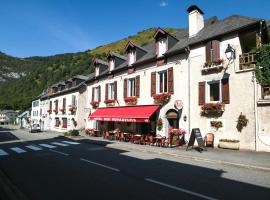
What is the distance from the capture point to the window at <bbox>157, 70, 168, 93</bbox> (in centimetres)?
2059

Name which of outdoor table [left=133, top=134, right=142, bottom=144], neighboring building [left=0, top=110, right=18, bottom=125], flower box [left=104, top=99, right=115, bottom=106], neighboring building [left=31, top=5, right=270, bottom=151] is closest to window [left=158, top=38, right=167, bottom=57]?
neighboring building [left=31, top=5, right=270, bottom=151]

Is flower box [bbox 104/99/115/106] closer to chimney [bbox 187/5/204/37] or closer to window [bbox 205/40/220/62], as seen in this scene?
chimney [bbox 187/5/204/37]

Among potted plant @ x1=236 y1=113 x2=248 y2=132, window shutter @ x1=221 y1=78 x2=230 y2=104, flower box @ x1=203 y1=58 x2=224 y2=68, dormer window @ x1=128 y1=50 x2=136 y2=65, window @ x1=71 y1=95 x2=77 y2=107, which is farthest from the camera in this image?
window @ x1=71 y1=95 x2=77 y2=107

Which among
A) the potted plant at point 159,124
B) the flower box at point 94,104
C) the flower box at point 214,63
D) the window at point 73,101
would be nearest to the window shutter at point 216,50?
the flower box at point 214,63

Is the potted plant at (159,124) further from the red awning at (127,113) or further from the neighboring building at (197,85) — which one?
the red awning at (127,113)

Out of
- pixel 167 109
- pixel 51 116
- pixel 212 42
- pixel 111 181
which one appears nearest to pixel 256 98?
pixel 212 42

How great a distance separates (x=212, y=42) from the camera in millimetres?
16938

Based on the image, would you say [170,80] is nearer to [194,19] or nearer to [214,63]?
[214,63]

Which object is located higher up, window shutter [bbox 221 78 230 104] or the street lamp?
the street lamp

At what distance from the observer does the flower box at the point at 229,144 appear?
15039 mm

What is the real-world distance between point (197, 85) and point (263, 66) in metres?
4.55

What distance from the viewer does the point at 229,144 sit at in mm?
15289

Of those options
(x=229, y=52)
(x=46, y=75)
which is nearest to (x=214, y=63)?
(x=229, y=52)

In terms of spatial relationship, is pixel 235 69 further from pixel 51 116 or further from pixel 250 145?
pixel 51 116
